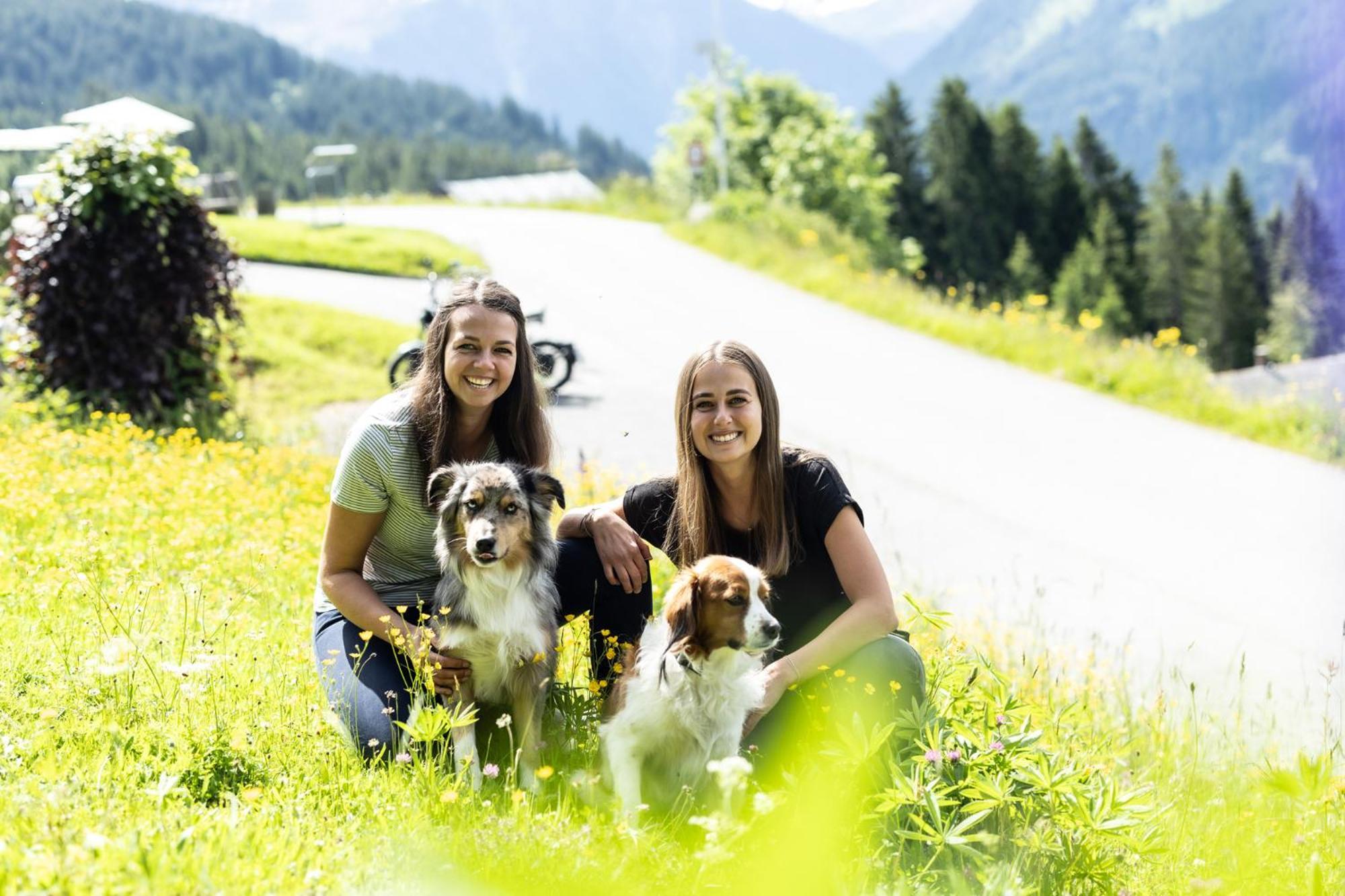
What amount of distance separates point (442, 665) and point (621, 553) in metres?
0.79

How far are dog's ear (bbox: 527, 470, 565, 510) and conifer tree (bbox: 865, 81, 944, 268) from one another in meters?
66.9

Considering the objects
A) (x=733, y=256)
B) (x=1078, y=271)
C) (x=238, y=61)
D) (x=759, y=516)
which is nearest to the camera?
(x=759, y=516)

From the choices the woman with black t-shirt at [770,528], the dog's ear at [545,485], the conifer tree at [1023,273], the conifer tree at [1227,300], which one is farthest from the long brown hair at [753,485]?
the conifer tree at [1227,300]

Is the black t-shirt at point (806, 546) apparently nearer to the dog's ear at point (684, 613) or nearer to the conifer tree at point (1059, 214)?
the dog's ear at point (684, 613)

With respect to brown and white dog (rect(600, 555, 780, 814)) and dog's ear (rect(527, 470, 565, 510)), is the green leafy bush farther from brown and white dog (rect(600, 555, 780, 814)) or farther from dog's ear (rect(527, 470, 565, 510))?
brown and white dog (rect(600, 555, 780, 814))

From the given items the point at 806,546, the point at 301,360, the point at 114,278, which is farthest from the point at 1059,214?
the point at 806,546

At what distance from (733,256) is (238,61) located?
14760cm

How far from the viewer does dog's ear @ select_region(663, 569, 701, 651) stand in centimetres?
374

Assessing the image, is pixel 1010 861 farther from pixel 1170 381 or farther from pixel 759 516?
pixel 1170 381

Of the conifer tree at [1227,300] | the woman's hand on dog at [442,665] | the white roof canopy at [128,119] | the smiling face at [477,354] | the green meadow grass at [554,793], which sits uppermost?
the white roof canopy at [128,119]

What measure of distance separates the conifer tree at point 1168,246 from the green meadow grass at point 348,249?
5703cm

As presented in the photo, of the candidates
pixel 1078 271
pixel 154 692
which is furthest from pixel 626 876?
pixel 1078 271

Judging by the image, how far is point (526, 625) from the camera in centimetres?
410

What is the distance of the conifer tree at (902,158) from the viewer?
69500 mm
